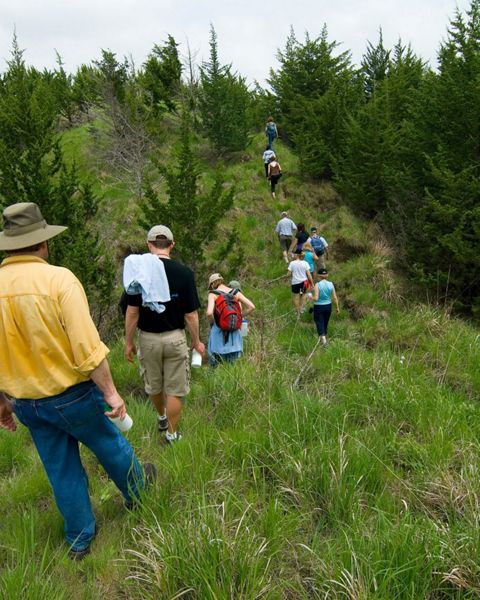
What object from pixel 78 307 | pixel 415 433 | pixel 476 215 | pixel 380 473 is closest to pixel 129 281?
pixel 78 307

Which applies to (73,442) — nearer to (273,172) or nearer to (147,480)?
(147,480)

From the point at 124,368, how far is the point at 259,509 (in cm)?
362

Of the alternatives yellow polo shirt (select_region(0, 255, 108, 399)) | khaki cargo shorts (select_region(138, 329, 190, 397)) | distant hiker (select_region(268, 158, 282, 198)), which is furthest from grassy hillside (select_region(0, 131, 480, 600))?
distant hiker (select_region(268, 158, 282, 198))

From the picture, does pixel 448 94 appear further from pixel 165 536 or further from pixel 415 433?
pixel 165 536

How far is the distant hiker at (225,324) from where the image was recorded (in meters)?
5.61

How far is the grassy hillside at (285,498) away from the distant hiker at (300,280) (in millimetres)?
5165

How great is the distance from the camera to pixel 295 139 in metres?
16.8

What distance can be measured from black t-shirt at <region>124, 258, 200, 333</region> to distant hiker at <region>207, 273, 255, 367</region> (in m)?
2.01

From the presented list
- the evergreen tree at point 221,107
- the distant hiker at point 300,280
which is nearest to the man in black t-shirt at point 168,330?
the distant hiker at point 300,280

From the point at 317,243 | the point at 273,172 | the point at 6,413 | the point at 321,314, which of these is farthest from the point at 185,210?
the point at 273,172

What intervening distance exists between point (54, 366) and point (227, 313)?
11.6 ft

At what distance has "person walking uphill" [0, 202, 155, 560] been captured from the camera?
7.00ft

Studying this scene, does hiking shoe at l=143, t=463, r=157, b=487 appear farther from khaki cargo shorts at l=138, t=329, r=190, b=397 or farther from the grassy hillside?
khaki cargo shorts at l=138, t=329, r=190, b=397

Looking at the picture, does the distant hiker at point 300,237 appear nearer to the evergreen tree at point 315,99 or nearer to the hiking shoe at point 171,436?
the evergreen tree at point 315,99
